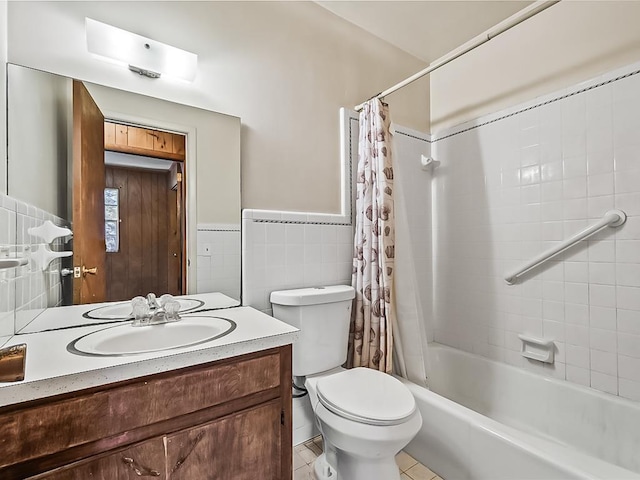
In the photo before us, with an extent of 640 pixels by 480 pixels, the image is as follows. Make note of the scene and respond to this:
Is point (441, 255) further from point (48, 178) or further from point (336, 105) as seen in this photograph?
point (48, 178)

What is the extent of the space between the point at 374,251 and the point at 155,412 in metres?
1.24

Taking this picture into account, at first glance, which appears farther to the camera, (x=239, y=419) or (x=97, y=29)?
(x=97, y=29)

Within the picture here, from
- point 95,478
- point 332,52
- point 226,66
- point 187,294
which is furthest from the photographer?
point 332,52

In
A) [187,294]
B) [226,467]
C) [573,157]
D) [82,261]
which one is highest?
[573,157]

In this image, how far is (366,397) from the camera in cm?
124

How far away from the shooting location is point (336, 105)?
1.92m

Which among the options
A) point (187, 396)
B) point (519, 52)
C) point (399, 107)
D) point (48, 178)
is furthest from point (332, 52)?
point (187, 396)

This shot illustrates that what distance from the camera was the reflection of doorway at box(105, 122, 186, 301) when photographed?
1289 mm

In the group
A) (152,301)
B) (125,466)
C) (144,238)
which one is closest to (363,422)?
(125,466)

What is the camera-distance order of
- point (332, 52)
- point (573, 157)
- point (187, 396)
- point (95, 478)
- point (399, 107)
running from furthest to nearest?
1. point (399, 107)
2. point (332, 52)
3. point (573, 157)
4. point (187, 396)
5. point (95, 478)

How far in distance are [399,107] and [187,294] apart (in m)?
1.83

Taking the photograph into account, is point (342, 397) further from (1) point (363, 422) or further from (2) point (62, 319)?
(2) point (62, 319)

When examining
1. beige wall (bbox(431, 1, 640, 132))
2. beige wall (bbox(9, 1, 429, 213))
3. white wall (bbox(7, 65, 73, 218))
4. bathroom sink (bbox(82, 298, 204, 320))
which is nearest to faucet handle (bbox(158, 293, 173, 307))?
bathroom sink (bbox(82, 298, 204, 320))

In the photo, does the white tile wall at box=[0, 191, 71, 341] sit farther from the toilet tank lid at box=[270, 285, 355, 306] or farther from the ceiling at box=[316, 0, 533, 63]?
the ceiling at box=[316, 0, 533, 63]
